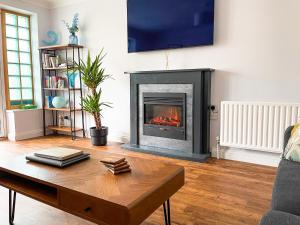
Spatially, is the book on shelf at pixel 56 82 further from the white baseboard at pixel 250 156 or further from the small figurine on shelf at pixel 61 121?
the white baseboard at pixel 250 156

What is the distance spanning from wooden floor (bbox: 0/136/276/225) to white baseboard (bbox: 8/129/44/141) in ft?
7.57

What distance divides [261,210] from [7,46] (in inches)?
184

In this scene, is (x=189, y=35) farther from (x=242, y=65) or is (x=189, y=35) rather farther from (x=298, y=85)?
(x=298, y=85)

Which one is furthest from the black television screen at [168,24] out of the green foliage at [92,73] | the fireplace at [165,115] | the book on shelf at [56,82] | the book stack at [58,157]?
the book stack at [58,157]

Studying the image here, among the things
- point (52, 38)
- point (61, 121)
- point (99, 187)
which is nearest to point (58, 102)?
point (61, 121)

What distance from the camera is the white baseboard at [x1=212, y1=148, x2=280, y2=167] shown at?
9.30 feet

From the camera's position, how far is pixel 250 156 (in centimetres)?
298

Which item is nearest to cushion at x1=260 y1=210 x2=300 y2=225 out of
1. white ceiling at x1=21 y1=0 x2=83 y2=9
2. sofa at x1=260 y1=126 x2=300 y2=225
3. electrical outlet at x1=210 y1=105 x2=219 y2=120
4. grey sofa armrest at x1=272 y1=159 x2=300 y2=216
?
sofa at x1=260 y1=126 x2=300 y2=225

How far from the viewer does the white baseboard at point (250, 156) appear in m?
2.84

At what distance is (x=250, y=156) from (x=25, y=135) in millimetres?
3805

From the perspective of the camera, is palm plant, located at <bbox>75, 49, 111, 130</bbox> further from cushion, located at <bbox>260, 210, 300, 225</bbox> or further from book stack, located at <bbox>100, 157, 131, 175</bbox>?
cushion, located at <bbox>260, 210, 300, 225</bbox>

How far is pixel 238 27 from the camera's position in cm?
292

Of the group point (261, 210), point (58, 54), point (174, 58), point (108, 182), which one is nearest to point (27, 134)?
point (58, 54)

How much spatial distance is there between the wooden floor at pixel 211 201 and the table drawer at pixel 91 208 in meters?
0.53
